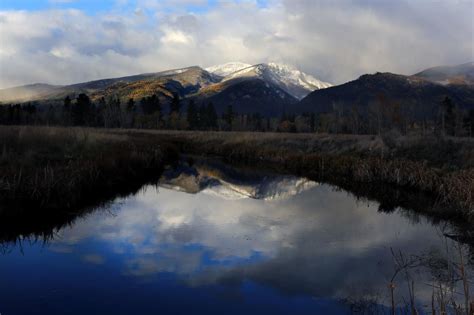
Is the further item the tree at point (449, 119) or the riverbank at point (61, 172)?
the tree at point (449, 119)

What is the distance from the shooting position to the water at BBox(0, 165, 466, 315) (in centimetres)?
816

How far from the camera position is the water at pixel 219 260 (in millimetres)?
8156

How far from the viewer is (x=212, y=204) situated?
733 inches

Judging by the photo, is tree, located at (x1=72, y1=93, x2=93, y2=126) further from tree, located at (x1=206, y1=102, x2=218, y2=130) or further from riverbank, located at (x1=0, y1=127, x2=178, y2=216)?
riverbank, located at (x1=0, y1=127, x2=178, y2=216)

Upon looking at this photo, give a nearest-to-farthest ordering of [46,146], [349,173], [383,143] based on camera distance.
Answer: [46,146], [349,173], [383,143]

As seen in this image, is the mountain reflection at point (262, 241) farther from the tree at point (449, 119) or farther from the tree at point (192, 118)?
the tree at point (192, 118)

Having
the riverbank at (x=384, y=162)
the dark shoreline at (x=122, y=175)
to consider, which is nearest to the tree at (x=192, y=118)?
the riverbank at (x=384, y=162)

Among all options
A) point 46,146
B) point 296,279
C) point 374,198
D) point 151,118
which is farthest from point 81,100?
point 296,279

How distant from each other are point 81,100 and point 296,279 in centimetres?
9521

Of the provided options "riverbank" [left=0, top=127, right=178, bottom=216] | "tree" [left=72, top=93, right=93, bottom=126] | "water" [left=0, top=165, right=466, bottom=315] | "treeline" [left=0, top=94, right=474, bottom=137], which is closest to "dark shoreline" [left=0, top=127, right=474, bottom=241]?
"riverbank" [left=0, top=127, right=178, bottom=216]

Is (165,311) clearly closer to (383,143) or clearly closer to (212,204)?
(212,204)

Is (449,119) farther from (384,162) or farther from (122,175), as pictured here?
(122,175)

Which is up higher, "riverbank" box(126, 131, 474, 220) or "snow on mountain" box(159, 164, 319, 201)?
"riverbank" box(126, 131, 474, 220)

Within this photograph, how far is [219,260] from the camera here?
1068 cm
